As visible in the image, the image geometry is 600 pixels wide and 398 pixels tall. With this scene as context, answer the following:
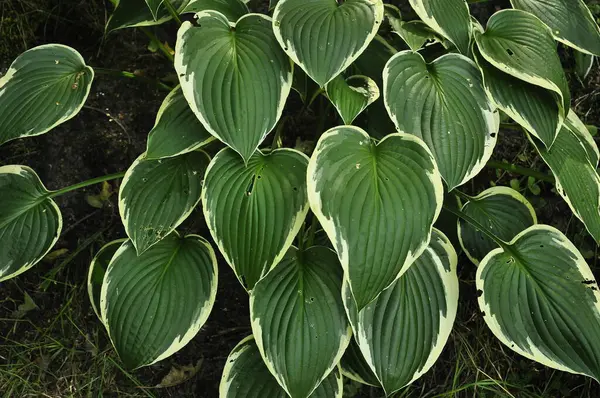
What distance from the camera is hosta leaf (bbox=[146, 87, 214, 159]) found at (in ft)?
4.18

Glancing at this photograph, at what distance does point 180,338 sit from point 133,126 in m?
0.83

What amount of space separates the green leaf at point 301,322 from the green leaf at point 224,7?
633mm

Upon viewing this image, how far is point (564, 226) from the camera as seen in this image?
1.75 m

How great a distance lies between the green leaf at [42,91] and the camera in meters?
1.33

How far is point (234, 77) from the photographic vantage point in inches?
47.0

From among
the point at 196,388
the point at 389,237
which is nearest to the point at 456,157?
the point at 389,237

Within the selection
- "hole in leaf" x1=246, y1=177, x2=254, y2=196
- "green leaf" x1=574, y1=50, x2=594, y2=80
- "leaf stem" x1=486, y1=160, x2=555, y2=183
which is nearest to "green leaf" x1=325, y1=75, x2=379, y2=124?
"hole in leaf" x1=246, y1=177, x2=254, y2=196

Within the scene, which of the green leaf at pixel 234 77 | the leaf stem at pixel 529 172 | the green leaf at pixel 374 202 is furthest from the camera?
the leaf stem at pixel 529 172

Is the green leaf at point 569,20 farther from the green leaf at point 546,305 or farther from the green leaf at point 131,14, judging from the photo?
the green leaf at point 131,14

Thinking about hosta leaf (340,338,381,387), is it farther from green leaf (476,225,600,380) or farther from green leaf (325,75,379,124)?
green leaf (325,75,379,124)

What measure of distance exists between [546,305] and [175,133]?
898 millimetres

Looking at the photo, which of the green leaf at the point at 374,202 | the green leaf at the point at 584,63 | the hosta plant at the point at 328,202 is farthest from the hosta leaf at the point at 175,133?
the green leaf at the point at 584,63

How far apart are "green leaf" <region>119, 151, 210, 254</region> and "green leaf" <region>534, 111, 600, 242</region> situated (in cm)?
82

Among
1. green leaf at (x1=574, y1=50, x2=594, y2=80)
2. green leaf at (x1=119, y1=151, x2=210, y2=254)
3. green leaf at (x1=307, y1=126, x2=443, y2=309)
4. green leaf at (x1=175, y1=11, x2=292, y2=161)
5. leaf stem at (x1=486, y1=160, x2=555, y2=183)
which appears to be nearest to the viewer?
green leaf at (x1=307, y1=126, x2=443, y2=309)
